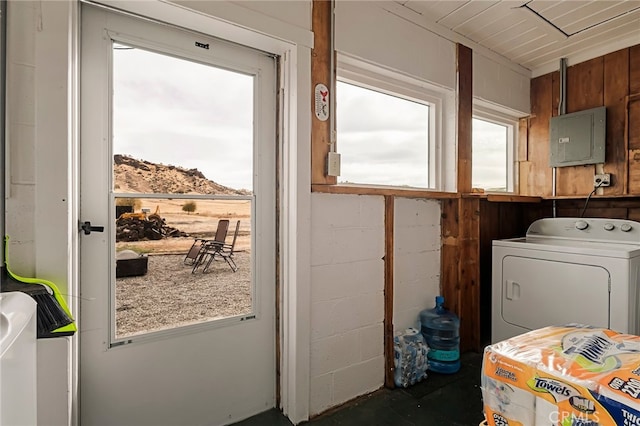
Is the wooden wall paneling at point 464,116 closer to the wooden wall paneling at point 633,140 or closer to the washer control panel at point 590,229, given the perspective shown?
the washer control panel at point 590,229

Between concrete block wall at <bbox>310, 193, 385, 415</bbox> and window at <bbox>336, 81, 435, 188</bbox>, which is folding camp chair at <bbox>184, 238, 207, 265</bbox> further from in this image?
window at <bbox>336, 81, 435, 188</bbox>

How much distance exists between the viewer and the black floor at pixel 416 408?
1676mm

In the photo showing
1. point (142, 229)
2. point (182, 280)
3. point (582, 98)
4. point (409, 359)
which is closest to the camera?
point (142, 229)

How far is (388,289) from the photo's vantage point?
2020mm

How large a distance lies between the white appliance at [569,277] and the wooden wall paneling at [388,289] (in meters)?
0.93

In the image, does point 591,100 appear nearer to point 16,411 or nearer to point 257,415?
point 257,415

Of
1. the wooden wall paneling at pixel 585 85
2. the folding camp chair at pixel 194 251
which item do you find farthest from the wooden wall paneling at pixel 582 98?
the folding camp chair at pixel 194 251

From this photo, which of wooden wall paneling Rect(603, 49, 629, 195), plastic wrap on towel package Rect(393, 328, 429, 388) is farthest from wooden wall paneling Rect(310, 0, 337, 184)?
wooden wall paneling Rect(603, 49, 629, 195)

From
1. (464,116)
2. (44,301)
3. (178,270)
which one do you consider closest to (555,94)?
(464,116)

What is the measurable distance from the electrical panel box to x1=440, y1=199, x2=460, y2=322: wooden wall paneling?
3.65 feet

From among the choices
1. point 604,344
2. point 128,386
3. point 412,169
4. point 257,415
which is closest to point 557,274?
point 412,169

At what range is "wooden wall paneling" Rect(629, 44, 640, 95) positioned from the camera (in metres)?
2.34

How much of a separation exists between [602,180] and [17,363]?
10.8 feet

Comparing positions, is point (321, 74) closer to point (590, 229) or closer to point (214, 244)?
point (214, 244)
